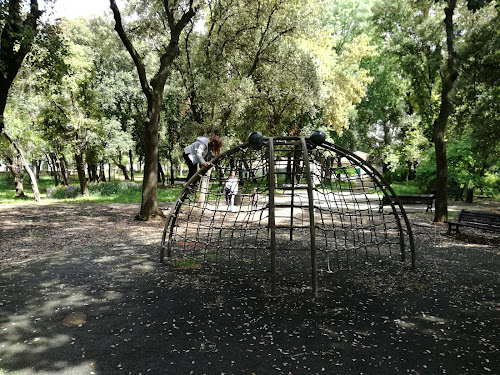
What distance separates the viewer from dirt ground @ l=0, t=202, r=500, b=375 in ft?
9.57

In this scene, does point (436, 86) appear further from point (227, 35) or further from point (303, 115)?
point (227, 35)

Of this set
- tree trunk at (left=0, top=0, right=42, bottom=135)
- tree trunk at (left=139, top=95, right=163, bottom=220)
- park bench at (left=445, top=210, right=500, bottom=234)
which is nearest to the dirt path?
tree trunk at (left=139, top=95, right=163, bottom=220)

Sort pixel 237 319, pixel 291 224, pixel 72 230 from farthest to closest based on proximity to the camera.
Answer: pixel 72 230 → pixel 291 224 → pixel 237 319

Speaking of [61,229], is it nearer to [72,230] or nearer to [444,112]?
[72,230]

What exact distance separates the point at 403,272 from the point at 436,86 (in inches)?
657

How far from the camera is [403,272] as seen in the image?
5.40 metres

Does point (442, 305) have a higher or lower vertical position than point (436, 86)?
lower

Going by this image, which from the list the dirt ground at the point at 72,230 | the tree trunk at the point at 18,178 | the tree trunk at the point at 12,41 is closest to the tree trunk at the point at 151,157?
the dirt ground at the point at 72,230

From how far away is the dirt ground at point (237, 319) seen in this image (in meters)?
2.92

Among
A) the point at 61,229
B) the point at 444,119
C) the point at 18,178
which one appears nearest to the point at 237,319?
the point at 61,229

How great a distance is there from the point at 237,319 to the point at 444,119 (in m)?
8.44

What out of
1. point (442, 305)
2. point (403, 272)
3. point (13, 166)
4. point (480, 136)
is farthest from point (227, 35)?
point (13, 166)

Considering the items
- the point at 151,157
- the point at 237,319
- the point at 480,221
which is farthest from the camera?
the point at 151,157

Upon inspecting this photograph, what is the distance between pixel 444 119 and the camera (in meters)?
9.18
